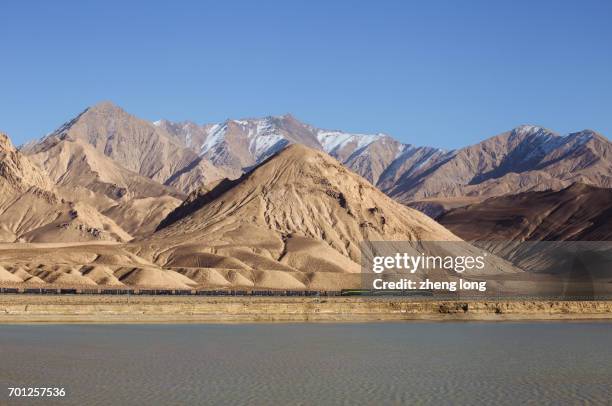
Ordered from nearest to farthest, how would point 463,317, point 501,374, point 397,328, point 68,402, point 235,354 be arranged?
point 68,402 → point 501,374 → point 235,354 → point 397,328 → point 463,317

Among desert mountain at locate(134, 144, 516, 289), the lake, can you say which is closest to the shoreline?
the lake

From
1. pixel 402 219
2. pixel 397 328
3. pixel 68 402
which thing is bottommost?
pixel 68 402

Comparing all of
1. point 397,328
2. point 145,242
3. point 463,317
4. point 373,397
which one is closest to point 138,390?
point 373,397

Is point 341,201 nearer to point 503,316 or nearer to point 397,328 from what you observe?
point 503,316

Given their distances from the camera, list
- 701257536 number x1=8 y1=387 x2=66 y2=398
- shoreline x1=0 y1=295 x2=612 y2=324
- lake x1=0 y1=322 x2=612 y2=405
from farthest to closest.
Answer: shoreline x1=0 y1=295 x2=612 y2=324, lake x1=0 y1=322 x2=612 y2=405, 701257536 number x1=8 y1=387 x2=66 y2=398

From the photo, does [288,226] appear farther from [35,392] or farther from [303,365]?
[35,392]

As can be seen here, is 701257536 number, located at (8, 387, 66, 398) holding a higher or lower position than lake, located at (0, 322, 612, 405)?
lower

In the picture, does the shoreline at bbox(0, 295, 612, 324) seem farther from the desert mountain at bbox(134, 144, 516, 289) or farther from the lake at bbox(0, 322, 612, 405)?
the desert mountain at bbox(134, 144, 516, 289)

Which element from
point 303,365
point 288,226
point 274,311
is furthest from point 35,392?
point 288,226
